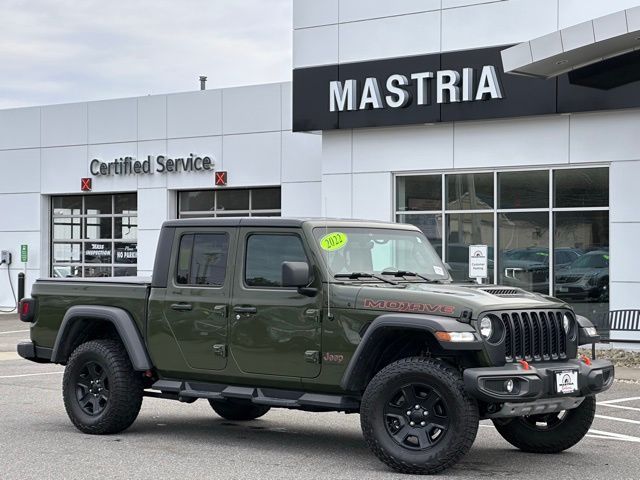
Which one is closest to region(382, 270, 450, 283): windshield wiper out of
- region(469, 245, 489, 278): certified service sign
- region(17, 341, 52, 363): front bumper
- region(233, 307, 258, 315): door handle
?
region(233, 307, 258, 315): door handle

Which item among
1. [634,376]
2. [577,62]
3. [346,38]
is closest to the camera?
[634,376]

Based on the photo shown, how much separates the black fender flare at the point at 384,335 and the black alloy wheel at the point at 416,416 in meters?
0.39

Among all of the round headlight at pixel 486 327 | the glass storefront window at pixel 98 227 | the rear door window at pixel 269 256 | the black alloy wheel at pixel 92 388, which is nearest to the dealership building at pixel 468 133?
the glass storefront window at pixel 98 227

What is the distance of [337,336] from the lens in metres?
8.69

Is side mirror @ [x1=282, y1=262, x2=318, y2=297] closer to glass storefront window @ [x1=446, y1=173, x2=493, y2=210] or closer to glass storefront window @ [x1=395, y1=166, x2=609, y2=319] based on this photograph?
glass storefront window @ [x1=395, y1=166, x2=609, y2=319]

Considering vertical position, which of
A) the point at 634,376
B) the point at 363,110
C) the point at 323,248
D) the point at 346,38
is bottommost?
the point at 634,376

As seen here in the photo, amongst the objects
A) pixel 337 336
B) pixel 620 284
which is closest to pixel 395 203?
pixel 620 284

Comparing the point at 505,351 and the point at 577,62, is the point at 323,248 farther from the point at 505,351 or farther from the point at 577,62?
the point at 577,62

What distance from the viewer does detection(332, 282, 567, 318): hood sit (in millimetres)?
8195

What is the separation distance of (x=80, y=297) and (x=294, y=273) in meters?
2.69

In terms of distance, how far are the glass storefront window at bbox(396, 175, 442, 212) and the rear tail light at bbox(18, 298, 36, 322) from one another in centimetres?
1202

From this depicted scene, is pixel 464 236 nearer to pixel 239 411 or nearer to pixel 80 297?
pixel 239 411

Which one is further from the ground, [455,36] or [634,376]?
[455,36]

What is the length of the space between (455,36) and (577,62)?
10.6 feet
